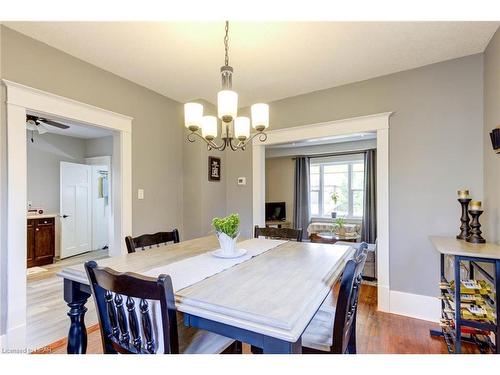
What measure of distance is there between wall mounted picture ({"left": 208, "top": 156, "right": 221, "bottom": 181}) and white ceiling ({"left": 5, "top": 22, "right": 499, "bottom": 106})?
101 centimetres

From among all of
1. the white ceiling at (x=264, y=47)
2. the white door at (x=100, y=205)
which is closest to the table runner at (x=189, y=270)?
the white ceiling at (x=264, y=47)

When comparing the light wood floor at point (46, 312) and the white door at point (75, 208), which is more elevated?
the white door at point (75, 208)

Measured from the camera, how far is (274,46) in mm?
2156

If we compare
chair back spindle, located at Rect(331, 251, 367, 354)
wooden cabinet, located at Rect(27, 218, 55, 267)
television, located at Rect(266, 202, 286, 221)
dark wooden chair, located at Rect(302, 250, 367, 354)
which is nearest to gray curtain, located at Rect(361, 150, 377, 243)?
television, located at Rect(266, 202, 286, 221)

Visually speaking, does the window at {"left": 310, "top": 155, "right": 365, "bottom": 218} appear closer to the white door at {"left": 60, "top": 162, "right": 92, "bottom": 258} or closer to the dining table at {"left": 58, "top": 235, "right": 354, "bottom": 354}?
the dining table at {"left": 58, "top": 235, "right": 354, "bottom": 354}

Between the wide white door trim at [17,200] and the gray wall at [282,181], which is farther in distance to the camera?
the gray wall at [282,181]

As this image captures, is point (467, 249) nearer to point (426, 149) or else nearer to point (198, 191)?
point (426, 149)

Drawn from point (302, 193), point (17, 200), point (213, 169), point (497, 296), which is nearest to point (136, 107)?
point (213, 169)

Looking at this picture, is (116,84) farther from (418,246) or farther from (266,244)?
(418,246)

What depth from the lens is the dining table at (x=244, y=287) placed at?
0.92 meters

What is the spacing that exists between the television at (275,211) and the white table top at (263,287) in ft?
16.3

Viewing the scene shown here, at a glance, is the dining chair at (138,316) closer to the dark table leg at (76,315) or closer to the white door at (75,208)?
the dark table leg at (76,315)
